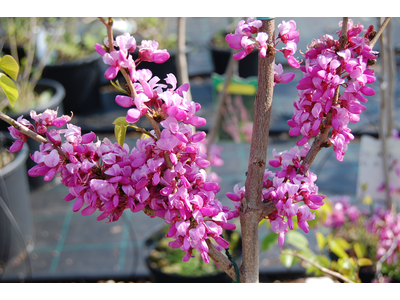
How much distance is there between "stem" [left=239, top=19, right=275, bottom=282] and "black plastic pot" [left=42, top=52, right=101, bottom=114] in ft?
9.44

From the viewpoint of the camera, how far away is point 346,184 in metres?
2.32

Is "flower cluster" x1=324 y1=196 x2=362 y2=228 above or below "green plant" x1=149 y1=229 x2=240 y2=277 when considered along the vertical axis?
above

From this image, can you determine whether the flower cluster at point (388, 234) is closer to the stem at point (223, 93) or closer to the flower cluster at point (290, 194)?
the stem at point (223, 93)

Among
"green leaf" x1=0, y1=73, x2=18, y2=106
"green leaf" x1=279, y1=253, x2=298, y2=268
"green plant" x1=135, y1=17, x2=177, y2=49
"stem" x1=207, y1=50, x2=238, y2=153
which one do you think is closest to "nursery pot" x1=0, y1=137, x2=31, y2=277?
"stem" x1=207, y1=50, x2=238, y2=153

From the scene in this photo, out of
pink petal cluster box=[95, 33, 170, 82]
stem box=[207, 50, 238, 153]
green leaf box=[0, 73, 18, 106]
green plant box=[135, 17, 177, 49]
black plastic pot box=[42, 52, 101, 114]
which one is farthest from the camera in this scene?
green plant box=[135, 17, 177, 49]

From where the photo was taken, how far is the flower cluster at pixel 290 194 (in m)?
0.50

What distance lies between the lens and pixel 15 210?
1.79m

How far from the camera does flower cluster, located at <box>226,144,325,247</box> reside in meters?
0.50

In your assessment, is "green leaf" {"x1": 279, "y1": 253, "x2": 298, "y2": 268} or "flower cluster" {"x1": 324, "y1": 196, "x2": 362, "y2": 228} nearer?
"green leaf" {"x1": 279, "y1": 253, "x2": 298, "y2": 268}

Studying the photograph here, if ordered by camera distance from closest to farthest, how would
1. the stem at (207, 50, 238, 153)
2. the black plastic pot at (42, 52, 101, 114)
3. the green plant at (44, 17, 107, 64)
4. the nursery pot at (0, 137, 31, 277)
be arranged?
the stem at (207, 50, 238, 153), the nursery pot at (0, 137, 31, 277), the black plastic pot at (42, 52, 101, 114), the green plant at (44, 17, 107, 64)

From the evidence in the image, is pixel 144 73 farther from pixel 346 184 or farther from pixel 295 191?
pixel 346 184

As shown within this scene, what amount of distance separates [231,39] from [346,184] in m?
2.05

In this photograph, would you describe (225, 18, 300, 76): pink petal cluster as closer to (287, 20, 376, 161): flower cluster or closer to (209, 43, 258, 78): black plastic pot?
(287, 20, 376, 161): flower cluster

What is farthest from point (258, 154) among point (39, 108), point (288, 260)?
point (39, 108)
